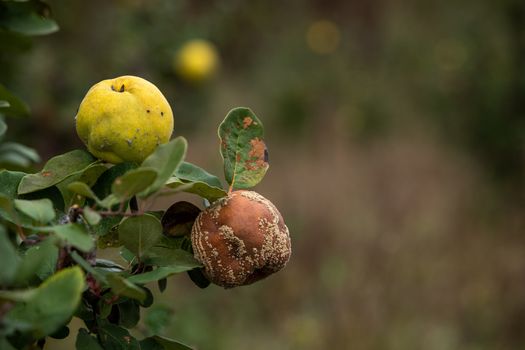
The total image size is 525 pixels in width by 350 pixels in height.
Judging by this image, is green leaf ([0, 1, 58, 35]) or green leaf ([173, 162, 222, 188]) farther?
green leaf ([0, 1, 58, 35])

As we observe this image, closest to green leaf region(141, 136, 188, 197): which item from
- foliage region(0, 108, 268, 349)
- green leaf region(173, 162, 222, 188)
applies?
foliage region(0, 108, 268, 349)

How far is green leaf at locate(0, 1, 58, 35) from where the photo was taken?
99cm

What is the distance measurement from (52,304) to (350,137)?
4417mm

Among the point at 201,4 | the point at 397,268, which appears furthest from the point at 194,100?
the point at 397,268

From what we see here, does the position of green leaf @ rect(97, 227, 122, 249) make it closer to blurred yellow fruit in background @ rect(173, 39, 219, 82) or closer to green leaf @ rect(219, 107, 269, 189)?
green leaf @ rect(219, 107, 269, 189)

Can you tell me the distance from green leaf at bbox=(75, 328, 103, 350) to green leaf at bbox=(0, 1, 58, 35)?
46 centimetres

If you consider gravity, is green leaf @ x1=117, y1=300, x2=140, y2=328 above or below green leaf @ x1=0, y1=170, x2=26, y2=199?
below

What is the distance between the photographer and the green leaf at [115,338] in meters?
0.72

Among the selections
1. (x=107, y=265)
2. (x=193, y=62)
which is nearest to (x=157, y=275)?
(x=107, y=265)

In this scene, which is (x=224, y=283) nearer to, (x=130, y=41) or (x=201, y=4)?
(x=130, y=41)

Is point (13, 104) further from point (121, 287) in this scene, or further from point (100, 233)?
point (121, 287)

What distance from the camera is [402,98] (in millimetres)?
5305

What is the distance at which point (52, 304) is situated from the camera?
531 mm

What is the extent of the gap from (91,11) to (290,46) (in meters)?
2.32
